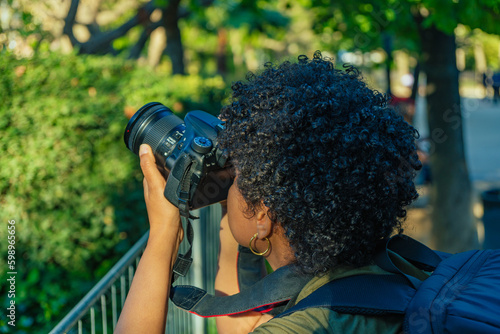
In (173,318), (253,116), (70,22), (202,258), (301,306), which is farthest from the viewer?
(70,22)

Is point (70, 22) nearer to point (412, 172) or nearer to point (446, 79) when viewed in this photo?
point (446, 79)

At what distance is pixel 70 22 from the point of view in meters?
6.98

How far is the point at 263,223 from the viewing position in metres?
1.44

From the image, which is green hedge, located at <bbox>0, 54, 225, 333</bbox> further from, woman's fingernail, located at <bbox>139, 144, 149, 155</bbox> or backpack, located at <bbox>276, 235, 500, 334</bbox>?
backpack, located at <bbox>276, 235, 500, 334</bbox>

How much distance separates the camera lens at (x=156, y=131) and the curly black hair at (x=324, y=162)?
315 mm

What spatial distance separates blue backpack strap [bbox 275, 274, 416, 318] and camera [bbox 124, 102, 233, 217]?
0.51m

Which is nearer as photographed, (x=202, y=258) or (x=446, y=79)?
(x=202, y=258)

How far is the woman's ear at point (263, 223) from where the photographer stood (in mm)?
1420

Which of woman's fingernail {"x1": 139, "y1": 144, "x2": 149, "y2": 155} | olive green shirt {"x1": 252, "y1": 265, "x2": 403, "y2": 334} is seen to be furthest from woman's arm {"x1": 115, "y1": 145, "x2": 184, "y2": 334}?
olive green shirt {"x1": 252, "y1": 265, "x2": 403, "y2": 334}

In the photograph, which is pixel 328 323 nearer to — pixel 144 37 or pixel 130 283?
pixel 130 283

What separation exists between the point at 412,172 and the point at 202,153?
2.06ft

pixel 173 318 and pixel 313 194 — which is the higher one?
pixel 313 194

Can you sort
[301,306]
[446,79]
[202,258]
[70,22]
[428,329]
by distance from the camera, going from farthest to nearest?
[70,22]
[446,79]
[202,258]
[301,306]
[428,329]

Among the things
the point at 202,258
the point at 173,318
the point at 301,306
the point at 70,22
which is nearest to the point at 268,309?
the point at 301,306
